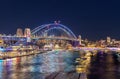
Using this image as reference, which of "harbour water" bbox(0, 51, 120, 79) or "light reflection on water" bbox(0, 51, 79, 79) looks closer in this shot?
"harbour water" bbox(0, 51, 120, 79)

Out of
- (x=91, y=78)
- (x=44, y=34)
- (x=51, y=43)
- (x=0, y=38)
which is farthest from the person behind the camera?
(x=51, y=43)

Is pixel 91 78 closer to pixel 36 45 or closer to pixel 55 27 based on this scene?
pixel 55 27

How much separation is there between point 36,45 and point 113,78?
10551 cm

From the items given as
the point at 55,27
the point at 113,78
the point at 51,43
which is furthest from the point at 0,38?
the point at 113,78

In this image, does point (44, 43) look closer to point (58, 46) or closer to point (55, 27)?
point (58, 46)

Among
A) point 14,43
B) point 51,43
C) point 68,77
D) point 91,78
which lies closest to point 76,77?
point 68,77

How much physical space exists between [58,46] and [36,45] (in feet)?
48.2

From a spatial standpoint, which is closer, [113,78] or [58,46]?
[113,78]

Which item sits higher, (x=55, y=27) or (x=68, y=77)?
(x=55, y=27)

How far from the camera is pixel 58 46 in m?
144

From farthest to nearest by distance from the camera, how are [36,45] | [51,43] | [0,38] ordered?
1. [51,43]
2. [36,45]
3. [0,38]

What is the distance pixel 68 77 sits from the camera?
776 inches

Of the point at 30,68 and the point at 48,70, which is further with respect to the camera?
the point at 30,68

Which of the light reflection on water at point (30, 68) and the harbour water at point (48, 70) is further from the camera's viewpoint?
the light reflection on water at point (30, 68)
